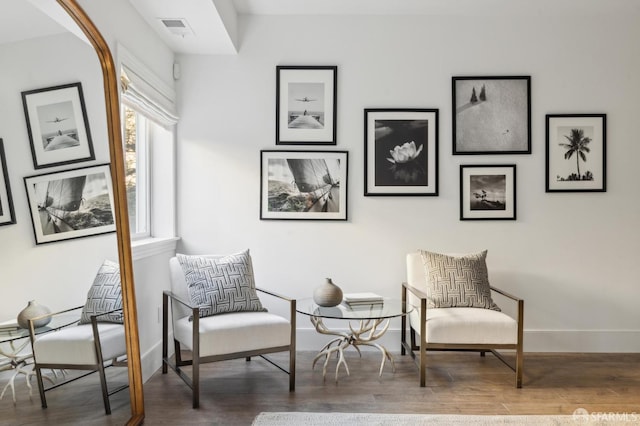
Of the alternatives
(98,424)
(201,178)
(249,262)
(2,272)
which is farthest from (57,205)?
(201,178)

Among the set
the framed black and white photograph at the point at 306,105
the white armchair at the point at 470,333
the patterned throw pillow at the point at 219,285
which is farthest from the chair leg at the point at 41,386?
the framed black and white photograph at the point at 306,105

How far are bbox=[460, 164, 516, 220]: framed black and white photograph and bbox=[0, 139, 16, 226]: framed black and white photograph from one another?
3140mm

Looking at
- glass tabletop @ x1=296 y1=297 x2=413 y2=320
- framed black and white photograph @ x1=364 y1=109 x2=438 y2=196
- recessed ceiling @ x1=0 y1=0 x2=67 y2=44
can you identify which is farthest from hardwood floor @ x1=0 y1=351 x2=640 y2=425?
recessed ceiling @ x1=0 y1=0 x2=67 y2=44

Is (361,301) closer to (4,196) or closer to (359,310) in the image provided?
(359,310)

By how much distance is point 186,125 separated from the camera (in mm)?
3949

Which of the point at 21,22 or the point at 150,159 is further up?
the point at 21,22

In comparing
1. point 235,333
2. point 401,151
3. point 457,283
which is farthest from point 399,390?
point 401,151

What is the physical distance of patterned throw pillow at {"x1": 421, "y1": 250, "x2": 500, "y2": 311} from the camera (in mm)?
3389

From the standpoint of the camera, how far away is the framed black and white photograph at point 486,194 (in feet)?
12.8

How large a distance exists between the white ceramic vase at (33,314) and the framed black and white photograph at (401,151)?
2635mm

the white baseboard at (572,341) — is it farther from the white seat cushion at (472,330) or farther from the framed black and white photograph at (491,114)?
the framed black and white photograph at (491,114)

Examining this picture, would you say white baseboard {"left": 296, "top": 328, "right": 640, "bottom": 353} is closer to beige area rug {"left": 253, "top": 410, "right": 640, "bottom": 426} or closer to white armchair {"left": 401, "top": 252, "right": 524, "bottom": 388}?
white armchair {"left": 401, "top": 252, "right": 524, "bottom": 388}

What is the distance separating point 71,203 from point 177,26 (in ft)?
6.39

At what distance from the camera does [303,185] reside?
12.9 feet
